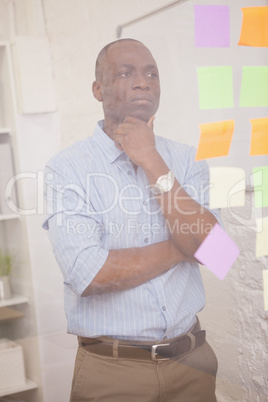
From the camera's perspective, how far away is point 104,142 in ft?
3.72

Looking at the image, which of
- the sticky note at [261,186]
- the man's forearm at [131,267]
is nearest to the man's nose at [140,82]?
the man's forearm at [131,267]

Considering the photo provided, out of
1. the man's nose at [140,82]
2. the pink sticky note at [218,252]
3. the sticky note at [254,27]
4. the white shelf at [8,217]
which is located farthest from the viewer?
the sticky note at [254,27]

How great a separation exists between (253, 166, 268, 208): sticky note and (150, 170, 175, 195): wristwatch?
395 millimetres

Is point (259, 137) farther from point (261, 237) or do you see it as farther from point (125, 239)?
point (125, 239)

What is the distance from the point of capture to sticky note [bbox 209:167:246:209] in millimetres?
1353

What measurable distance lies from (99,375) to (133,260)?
26cm

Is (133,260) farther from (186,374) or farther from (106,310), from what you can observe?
(186,374)

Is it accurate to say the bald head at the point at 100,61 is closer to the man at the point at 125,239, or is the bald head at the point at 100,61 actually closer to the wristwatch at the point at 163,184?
the man at the point at 125,239

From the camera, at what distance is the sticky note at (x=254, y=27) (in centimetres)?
146

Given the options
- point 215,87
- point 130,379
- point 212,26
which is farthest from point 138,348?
point 212,26

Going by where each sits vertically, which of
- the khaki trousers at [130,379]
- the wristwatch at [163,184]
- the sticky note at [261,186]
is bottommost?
the khaki trousers at [130,379]

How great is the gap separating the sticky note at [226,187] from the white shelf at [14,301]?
0.50 meters

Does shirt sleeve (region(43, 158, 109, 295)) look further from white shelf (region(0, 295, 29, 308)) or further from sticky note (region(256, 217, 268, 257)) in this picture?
sticky note (region(256, 217, 268, 257))

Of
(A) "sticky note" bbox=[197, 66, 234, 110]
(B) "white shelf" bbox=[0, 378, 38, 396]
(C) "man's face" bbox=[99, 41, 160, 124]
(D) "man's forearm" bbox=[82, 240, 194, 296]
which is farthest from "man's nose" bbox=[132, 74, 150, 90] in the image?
(B) "white shelf" bbox=[0, 378, 38, 396]
